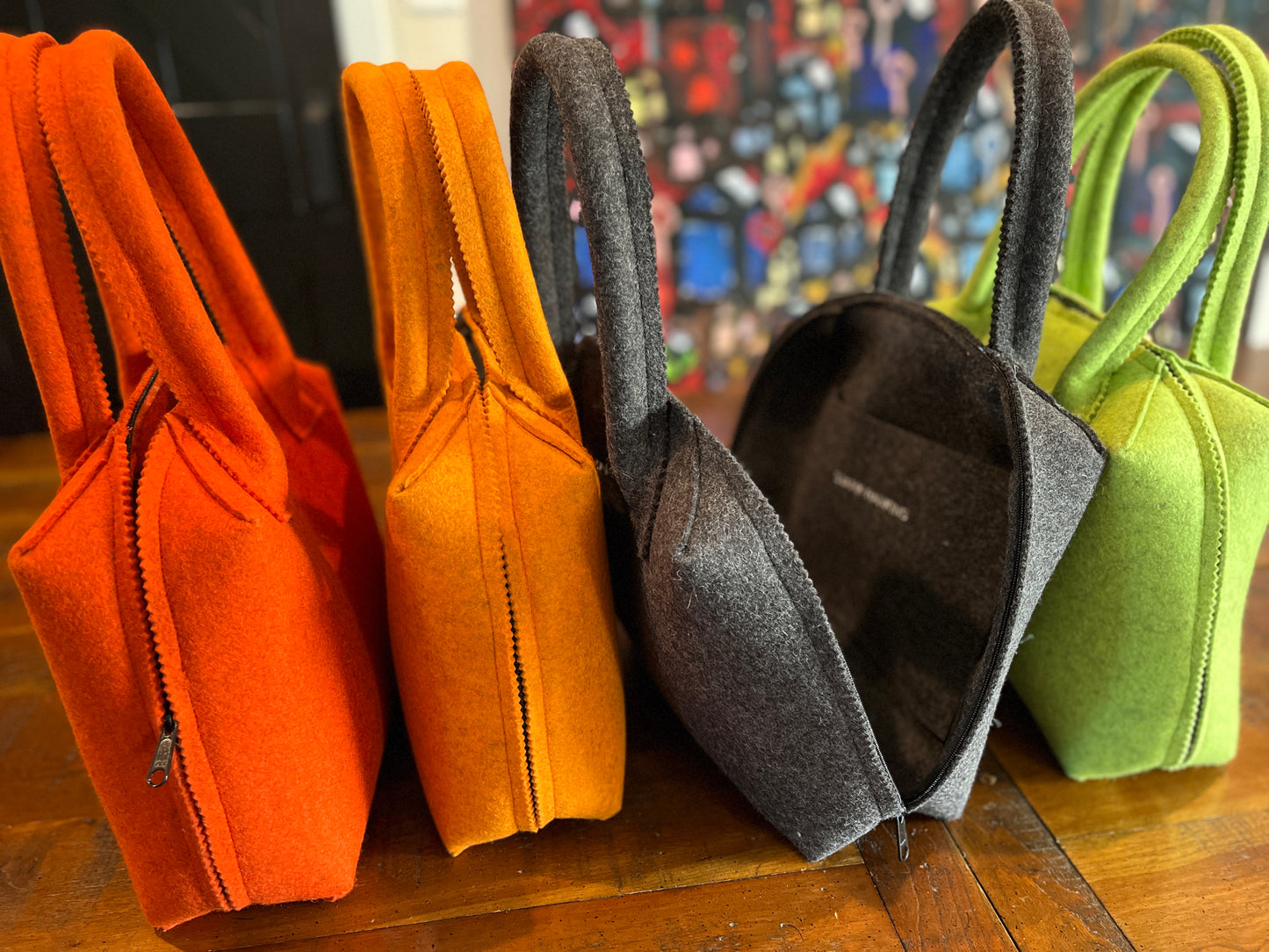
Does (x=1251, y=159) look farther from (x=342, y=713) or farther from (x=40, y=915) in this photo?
(x=40, y=915)

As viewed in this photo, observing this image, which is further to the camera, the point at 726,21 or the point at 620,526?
the point at 726,21

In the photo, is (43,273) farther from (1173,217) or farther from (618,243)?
(1173,217)

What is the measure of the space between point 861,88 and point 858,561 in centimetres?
125

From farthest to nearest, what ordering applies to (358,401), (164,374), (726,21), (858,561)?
(358,401), (726,21), (858,561), (164,374)

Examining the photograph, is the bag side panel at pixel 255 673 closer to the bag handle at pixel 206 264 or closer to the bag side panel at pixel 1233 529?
the bag handle at pixel 206 264

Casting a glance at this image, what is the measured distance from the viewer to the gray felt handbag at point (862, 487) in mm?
407

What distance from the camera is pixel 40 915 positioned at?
18.9 inches

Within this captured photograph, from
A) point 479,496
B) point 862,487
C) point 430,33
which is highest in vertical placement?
point 430,33

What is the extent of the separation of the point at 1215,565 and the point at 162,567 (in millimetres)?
585

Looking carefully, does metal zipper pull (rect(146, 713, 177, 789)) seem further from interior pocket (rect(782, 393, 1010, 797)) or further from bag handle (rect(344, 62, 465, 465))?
interior pocket (rect(782, 393, 1010, 797))

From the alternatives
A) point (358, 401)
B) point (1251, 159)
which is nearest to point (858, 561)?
point (1251, 159)

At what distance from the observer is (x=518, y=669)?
1.45ft

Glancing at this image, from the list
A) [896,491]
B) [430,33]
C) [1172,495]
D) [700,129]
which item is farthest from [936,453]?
[430,33]

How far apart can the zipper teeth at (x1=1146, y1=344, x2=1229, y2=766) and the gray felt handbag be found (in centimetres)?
7
